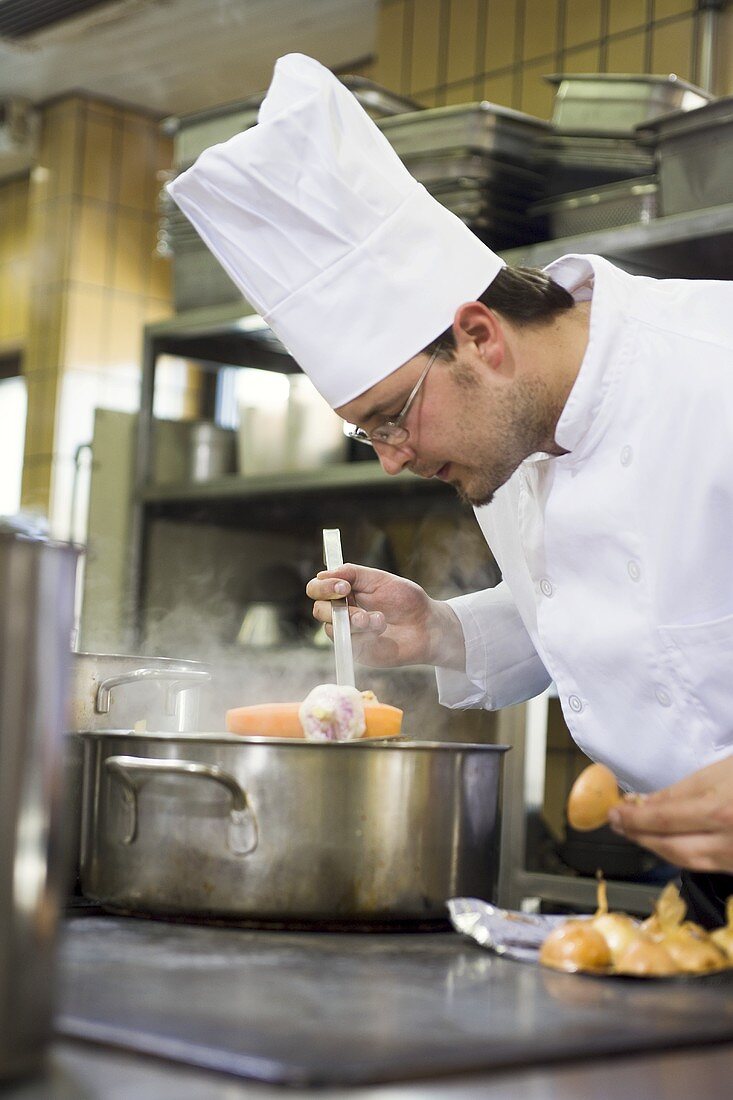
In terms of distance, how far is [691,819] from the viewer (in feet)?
3.15

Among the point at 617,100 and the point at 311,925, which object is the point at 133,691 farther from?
the point at 617,100

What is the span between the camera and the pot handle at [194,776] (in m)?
1.03

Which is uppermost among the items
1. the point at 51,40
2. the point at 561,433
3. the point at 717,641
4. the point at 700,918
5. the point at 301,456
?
the point at 51,40

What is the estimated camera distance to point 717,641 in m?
1.25

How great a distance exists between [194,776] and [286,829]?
8cm

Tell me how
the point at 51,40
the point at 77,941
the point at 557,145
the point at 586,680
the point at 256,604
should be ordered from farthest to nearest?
the point at 51,40, the point at 256,604, the point at 557,145, the point at 586,680, the point at 77,941

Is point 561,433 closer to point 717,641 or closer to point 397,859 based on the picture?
point 717,641

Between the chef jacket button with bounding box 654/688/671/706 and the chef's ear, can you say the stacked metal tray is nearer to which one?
the chef's ear

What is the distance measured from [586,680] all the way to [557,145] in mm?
1686

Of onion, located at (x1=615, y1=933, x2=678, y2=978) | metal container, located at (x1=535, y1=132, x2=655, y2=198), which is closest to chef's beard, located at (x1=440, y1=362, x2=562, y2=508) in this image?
onion, located at (x1=615, y1=933, x2=678, y2=978)

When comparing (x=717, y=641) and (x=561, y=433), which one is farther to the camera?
(x=561, y=433)

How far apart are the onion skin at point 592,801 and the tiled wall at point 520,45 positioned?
2.31 m

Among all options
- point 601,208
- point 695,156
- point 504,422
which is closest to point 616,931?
point 504,422

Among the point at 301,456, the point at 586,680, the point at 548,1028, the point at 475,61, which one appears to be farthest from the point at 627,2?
the point at 548,1028
